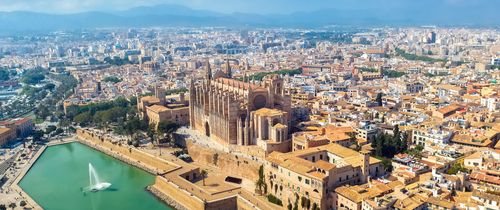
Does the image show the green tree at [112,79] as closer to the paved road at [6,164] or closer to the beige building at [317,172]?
the paved road at [6,164]

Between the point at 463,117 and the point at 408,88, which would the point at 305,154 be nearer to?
the point at 463,117

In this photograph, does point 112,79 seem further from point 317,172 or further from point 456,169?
point 456,169

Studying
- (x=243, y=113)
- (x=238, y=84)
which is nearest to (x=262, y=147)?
(x=243, y=113)

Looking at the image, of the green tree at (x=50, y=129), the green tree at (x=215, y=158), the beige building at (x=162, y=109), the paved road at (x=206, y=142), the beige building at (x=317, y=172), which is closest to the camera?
the beige building at (x=317, y=172)

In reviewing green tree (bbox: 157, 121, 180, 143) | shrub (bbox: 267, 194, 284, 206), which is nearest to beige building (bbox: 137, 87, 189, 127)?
green tree (bbox: 157, 121, 180, 143)

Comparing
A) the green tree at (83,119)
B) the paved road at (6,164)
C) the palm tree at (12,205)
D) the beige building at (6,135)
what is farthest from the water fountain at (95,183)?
the green tree at (83,119)

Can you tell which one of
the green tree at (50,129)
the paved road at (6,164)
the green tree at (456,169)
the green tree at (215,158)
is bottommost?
the paved road at (6,164)

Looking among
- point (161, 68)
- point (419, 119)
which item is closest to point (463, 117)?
point (419, 119)
